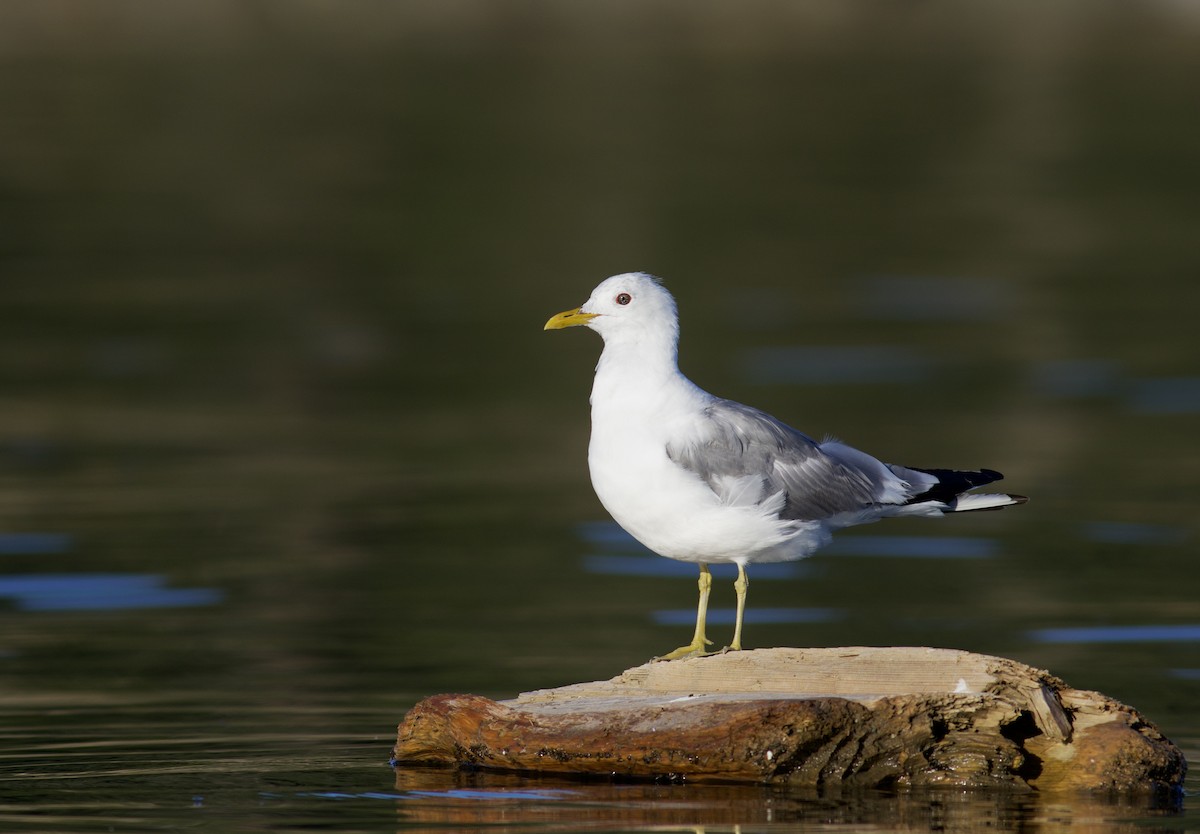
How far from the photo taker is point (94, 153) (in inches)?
1943

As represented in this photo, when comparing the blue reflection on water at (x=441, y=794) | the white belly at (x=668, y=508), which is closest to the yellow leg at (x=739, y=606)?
the white belly at (x=668, y=508)

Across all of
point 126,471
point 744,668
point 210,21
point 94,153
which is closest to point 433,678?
point 744,668

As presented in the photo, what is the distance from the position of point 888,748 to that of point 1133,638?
4.53 m

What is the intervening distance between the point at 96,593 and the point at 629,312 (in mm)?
6226

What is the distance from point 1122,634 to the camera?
14.2m

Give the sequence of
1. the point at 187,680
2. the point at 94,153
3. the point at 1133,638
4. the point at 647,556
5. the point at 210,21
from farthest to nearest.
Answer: the point at 210,21, the point at 94,153, the point at 647,556, the point at 1133,638, the point at 187,680

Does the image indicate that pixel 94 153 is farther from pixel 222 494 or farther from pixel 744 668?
pixel 744 668

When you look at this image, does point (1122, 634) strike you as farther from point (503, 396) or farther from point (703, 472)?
point (503, 396)

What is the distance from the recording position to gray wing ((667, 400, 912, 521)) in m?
10.6

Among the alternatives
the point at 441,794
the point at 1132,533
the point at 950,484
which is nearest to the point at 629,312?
the point at 950,484

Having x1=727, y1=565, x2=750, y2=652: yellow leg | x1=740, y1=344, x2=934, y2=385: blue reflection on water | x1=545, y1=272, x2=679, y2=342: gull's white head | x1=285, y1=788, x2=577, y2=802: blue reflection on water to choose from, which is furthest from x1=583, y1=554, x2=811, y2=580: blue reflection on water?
x1=740, y1=344, x2=934, y2=385: blue reflection on water

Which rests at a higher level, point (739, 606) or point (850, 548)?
point (850, 548)

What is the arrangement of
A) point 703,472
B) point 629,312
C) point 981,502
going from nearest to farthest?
point 703,472
point 629,312
point 981,502

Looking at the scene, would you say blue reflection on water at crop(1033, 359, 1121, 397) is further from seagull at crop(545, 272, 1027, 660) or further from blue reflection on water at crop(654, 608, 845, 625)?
seagull at crop(545, 272, 1027, 660)
